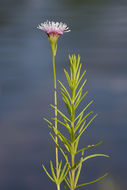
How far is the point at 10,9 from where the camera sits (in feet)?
29.4

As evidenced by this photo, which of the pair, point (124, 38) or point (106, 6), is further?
point (106, 6)

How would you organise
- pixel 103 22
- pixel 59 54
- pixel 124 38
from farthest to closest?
pixel 103 22 < pixel 124 38 < pixel 59 54

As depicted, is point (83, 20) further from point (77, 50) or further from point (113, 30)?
point (77, 50)

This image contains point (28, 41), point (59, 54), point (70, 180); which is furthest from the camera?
point (28, 41)

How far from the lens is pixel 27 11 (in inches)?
348

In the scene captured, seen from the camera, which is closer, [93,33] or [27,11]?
[93,33]

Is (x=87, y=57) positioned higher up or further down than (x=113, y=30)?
further down

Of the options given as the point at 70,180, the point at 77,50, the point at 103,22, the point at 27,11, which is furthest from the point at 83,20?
the point at 70,180

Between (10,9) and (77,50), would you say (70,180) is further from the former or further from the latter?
(10,9)

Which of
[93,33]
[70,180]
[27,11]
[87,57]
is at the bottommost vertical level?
[70,180]

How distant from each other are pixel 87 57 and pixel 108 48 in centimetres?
75

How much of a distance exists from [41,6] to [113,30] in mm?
2795

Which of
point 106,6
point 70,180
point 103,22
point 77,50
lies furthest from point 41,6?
point 70,180

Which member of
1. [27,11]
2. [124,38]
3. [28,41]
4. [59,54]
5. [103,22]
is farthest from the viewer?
[27,11]
